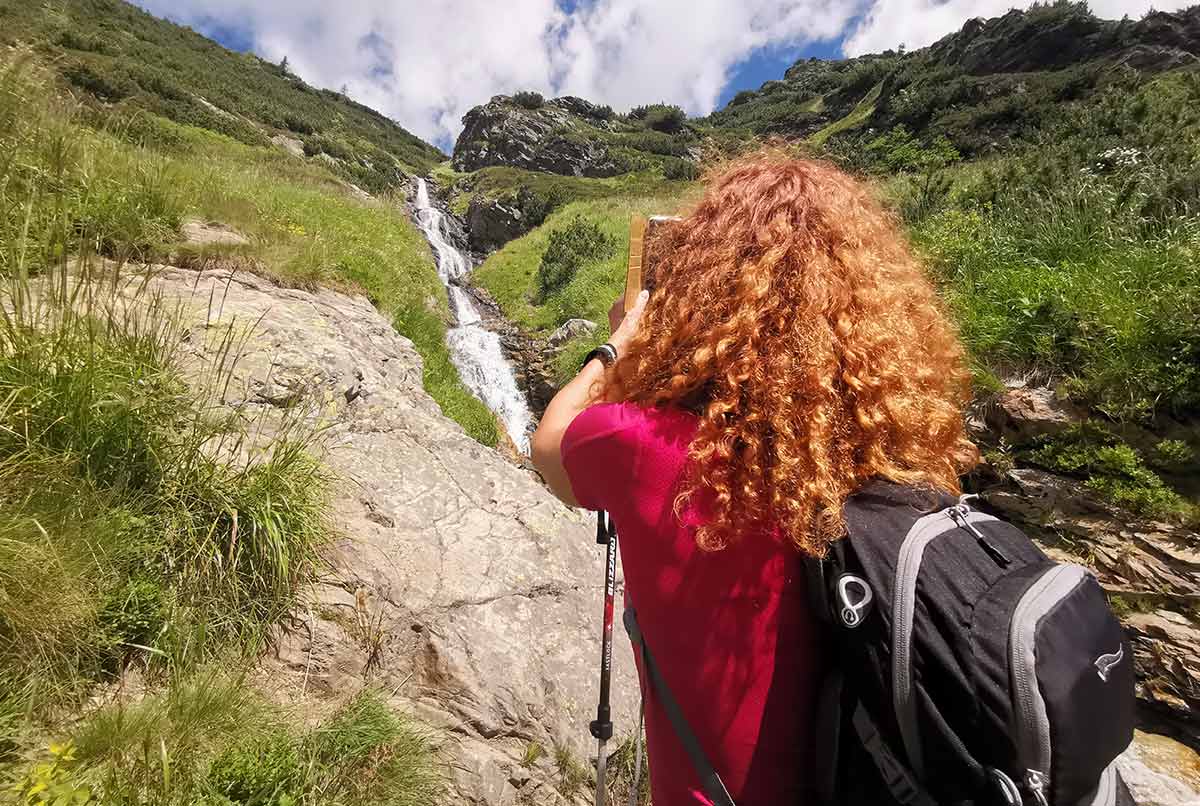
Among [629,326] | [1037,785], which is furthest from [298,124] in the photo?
[1037,785]

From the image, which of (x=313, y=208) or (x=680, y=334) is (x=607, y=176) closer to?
(x=313, y=208)

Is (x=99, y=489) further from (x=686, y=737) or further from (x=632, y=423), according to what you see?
(x=686, y=737)

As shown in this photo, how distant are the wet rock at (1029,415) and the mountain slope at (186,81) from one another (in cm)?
609

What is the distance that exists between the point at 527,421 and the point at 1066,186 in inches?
325

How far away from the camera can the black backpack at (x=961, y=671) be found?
0.81 metres

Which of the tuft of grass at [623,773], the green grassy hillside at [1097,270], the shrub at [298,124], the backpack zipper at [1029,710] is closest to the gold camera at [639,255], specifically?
the green grassy hillside at [1097,270]

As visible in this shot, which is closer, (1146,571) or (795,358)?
(795,358)

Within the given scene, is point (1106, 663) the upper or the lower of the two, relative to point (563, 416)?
lower

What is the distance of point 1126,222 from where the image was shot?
15.3 ft

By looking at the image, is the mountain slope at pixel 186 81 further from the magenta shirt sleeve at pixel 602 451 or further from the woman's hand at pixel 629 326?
the magenta shirt sleeve at pixel 602 451

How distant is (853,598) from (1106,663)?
1.25 ft

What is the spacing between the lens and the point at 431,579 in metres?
3.21

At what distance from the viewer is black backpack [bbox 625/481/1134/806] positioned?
2.65 ft

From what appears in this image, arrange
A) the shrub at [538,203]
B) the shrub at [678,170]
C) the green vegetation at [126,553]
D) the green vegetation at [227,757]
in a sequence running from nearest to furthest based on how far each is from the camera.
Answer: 1. the green vegetation at [227,757]
2. the green vegetation at [126,553]
3. the shrub at [538,203]
4. the shrub at [678,170]
